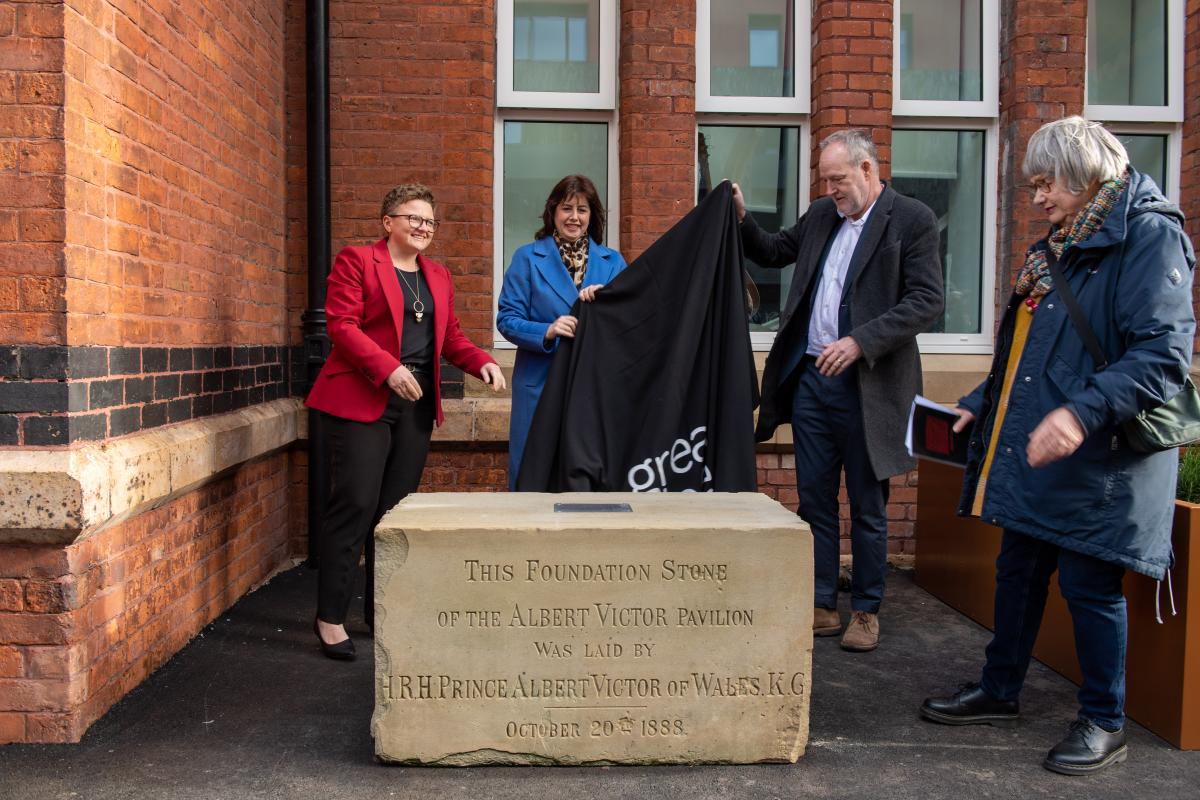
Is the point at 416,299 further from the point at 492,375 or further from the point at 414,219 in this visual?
the point at 492,375

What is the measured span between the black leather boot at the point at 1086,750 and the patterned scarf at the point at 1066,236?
1348 mm

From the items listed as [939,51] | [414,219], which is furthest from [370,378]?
[939,51]

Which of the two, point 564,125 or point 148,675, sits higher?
point 564,125

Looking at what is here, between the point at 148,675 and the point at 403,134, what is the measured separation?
3.17 meters

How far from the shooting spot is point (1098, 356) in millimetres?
3379

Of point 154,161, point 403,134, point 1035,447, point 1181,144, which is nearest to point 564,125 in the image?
point 403,134

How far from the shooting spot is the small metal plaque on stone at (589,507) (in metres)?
3.64

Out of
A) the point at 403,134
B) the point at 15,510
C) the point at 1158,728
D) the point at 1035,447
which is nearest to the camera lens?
the point at 1035,447

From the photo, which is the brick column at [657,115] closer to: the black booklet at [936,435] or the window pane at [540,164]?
the window pane at [540,164]

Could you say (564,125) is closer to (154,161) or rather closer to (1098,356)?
(154,161)

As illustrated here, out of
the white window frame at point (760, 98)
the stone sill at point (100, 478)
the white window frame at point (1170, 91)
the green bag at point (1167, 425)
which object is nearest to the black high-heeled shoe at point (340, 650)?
the stone sill at point (100, 478)

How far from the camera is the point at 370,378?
4504 mm

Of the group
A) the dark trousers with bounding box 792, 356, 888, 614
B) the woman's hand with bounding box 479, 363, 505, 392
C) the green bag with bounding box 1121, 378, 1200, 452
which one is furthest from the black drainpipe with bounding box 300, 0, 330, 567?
the green bag with bounding box 1121, 378, 1200, 452

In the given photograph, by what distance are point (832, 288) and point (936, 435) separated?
40.1 inches
